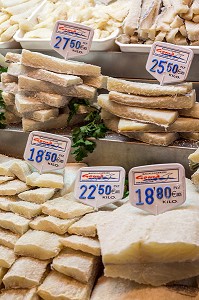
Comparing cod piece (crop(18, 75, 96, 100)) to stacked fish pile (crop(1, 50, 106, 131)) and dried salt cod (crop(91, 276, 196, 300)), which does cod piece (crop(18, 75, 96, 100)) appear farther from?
dried salt cod (crop(91, 276, 196, 300))

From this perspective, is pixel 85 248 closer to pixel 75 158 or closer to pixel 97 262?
pixel 97 262

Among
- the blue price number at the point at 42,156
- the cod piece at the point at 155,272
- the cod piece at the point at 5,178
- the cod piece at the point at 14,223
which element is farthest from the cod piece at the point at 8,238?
the cod piece at the point at 155,272

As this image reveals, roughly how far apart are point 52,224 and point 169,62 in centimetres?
121

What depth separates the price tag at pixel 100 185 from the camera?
2.35 m

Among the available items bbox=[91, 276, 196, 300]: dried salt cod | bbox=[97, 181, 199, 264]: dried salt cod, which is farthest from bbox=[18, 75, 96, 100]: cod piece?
bbox=[91, 276, 196, 300]: dried salt cod

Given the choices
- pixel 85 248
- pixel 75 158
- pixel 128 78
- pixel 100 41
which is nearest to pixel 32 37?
pixel 100 41

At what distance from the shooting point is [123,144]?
2873mm

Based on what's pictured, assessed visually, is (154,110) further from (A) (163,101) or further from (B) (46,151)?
(B) (46,151)

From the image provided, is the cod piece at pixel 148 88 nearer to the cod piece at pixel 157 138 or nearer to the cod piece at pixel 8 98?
the cod piece at pixel 157 138

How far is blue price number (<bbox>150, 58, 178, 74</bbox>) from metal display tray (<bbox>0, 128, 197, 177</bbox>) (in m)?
0.45

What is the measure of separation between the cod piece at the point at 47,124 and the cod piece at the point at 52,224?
90 centimetres

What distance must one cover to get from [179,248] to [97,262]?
0.51m

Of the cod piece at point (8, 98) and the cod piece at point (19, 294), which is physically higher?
the cod piece at point (8, 98)

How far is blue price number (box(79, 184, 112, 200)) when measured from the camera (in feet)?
7.73
